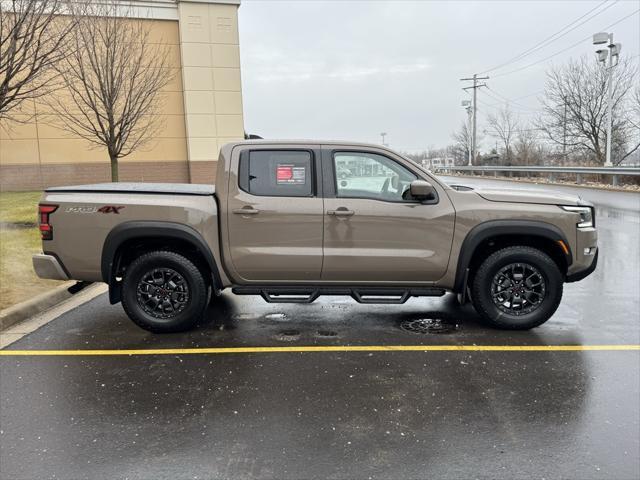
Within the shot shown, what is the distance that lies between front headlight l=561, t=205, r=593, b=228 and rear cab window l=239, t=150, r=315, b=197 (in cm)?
254

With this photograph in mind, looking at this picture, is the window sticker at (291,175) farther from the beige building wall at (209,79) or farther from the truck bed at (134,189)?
the beige building wall at (209,79)

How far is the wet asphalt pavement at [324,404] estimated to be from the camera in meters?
2.98

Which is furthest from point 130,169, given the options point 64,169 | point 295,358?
point 295,358

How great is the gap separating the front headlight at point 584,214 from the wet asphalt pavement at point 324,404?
1.08 metres

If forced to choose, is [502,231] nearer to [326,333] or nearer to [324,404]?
[326,333]

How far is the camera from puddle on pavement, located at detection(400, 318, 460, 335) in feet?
17.1

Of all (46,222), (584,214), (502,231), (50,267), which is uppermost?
(46,222)

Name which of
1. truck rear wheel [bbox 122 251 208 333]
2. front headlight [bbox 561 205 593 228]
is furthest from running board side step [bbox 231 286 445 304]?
front headlight [bbox 561 205 593 228]

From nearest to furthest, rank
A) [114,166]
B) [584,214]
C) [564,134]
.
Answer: [584,214] < [114,166] < [564,134]

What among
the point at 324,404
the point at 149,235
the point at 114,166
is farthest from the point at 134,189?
the point at 114,166

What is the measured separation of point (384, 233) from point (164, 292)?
227 cm

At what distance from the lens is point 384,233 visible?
501 cm

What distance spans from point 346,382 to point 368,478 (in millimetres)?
1246

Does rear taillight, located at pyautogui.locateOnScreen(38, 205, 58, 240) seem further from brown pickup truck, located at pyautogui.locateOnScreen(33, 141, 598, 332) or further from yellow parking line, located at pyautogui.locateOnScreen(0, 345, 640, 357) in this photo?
yellow parking line, located at pyautogui.locateOnScreen(0, 345, 640, 357)
